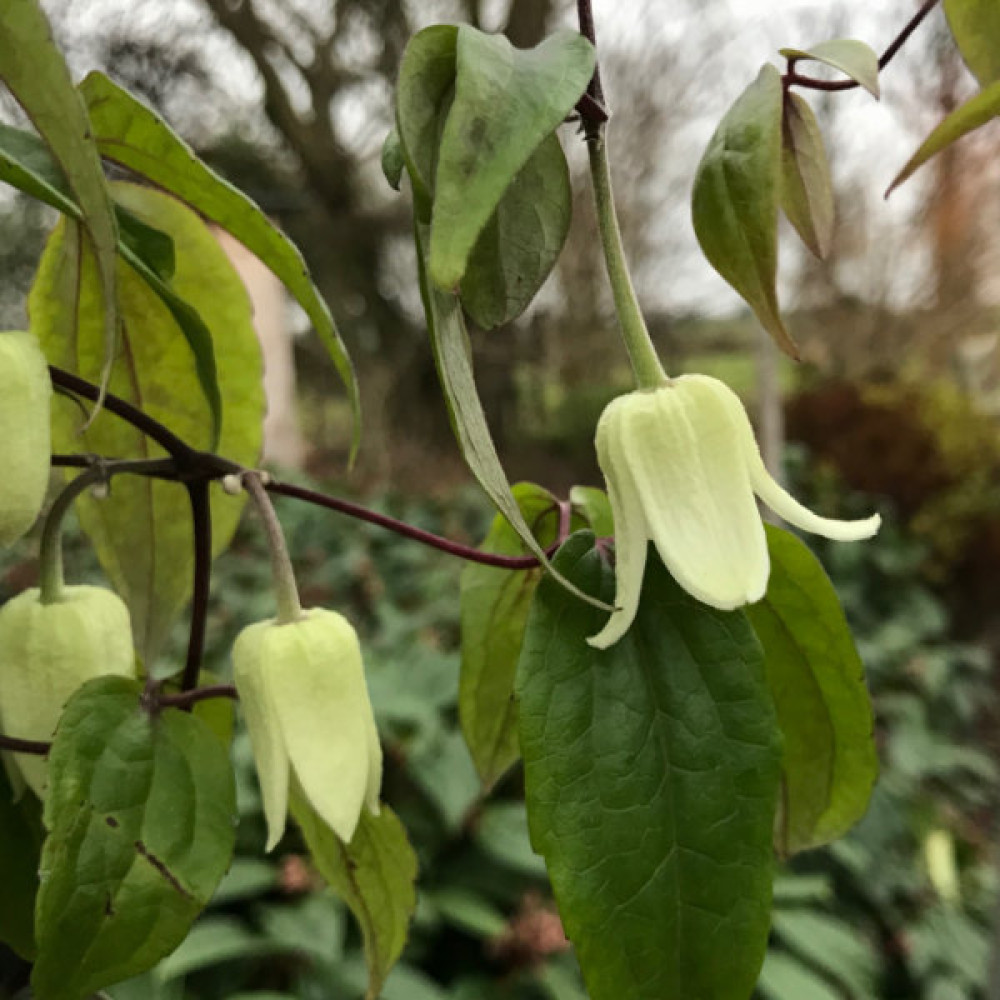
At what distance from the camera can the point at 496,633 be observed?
0.97ft

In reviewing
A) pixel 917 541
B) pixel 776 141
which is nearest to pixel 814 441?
pixel 917 541

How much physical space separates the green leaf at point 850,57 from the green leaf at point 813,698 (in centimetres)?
10

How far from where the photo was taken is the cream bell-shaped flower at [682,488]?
0.68 feet

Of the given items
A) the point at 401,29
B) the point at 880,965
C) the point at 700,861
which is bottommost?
the point at 880,965

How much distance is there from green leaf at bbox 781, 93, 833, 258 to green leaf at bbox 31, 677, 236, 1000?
0.64 feet

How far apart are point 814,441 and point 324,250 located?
2.09 meters

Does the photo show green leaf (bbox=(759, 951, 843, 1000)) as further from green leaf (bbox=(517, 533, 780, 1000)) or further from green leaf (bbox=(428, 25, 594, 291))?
green leaf (bbox=(428, 25, 594, 291))

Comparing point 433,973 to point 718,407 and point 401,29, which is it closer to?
point 718,407

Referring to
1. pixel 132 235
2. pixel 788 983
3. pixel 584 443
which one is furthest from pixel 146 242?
pixel 584 443

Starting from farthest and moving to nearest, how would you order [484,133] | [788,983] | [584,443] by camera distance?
[584,443] → [788,983] → [484,133]

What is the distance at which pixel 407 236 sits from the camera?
13.6ft

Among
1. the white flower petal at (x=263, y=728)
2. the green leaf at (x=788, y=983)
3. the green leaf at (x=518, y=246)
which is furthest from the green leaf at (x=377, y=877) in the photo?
the green leaf at (x=788, y=983)

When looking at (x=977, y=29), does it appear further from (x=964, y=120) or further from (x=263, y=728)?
(x=263, y=728)

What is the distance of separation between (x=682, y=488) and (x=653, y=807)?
0.06 meters
